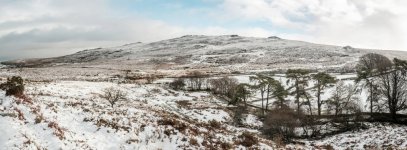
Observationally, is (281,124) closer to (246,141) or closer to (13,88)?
(246,141)

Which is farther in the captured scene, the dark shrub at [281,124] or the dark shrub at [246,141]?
the dark shrub at [281,124]

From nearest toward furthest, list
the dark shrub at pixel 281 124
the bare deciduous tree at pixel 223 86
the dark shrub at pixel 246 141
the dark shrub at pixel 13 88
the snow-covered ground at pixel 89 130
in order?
the snow-covered ground at pixel 89 130, the dark shrub at pixel 13 88, the dark shrub at pixel 246 141, the dark shrub at pixel 281 124, the bare deciduous tree at pixel 223 86

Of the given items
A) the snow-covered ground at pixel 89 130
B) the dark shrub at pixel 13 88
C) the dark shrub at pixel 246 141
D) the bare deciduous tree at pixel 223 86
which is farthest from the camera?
the bare deciduous tree at pixel 223 86

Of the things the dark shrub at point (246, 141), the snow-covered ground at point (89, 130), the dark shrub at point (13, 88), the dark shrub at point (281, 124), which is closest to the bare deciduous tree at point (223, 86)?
the dark shrub at point (281, 124)

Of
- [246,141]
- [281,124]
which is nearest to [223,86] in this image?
[281,124]

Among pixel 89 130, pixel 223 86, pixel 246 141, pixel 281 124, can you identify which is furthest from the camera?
pixel 223 86

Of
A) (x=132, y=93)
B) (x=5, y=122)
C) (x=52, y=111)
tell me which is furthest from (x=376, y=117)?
(x=5, y=122)

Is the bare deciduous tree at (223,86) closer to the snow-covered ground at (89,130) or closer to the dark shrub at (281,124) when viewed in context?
the dark shrub at (281,124)


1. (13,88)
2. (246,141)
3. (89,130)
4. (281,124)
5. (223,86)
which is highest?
(13,88)

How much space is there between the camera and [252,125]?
60.7 meters

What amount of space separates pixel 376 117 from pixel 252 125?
1892 centimetres

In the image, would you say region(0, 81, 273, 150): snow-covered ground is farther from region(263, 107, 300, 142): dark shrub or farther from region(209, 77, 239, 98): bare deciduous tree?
region(209, 77, 239, 98): bare deciduous tree

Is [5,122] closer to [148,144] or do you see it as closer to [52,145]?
[52,145]

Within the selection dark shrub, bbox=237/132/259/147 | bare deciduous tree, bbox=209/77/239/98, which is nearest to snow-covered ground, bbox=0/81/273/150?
dark shrub, bbox=237/132/259/147
